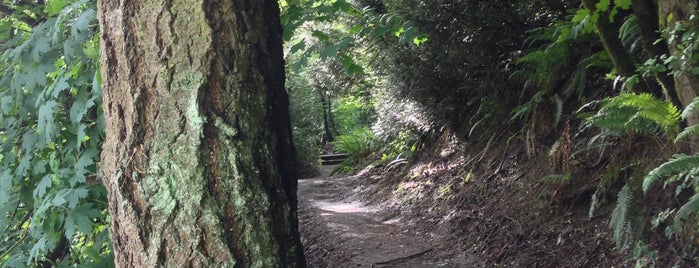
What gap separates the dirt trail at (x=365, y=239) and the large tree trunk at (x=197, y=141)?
460 centimetres

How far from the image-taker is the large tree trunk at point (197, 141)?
1.80m

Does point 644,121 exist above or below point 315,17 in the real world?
below

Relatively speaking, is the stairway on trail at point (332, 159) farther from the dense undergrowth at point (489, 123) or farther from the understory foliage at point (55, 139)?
the understory foliage at point (55, 139)

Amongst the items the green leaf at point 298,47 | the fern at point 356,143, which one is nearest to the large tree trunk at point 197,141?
the green leaf at point 298,47

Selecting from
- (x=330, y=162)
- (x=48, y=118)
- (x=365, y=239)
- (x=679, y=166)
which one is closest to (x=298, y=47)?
(x=48, y=118)

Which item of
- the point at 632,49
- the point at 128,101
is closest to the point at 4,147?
the point at 128,101

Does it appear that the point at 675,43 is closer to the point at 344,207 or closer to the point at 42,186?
the point at 42,186

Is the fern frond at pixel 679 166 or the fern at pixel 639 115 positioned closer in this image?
the fern frond at pixel 679 166

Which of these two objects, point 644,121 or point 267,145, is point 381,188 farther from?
point 267,145

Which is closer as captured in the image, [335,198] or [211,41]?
[211,41]

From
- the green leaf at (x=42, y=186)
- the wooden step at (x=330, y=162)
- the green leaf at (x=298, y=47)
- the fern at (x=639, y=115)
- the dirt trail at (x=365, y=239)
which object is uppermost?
the green leaf at (x=298, y=47)

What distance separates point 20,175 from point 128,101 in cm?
161

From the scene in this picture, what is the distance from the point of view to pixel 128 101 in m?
1.89

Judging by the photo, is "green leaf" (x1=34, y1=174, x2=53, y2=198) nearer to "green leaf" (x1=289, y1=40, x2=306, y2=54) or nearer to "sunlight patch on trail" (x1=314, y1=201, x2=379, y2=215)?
"green leaf" (x1=289, y1=40, x2=306, y2=54)
